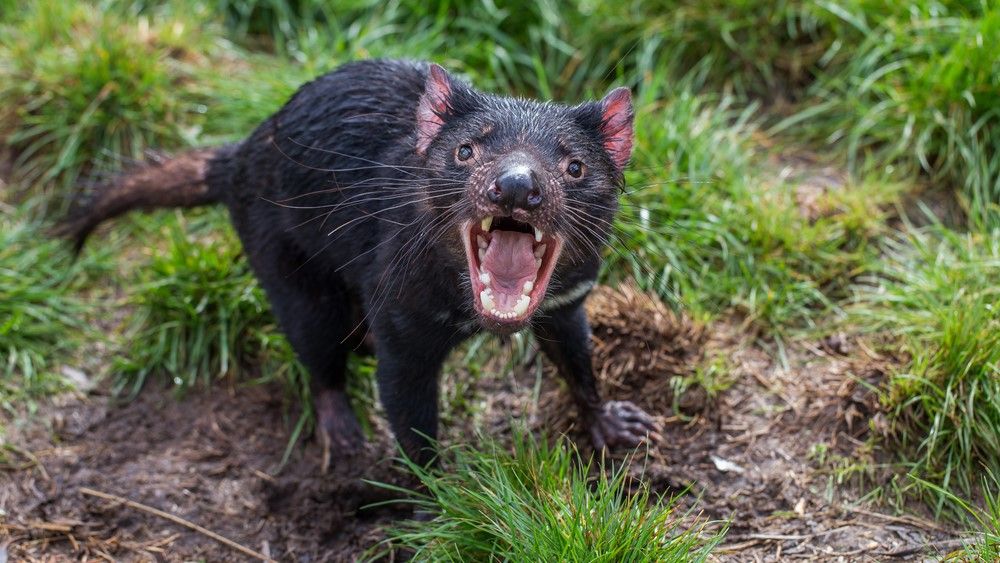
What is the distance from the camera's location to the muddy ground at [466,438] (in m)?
3.41

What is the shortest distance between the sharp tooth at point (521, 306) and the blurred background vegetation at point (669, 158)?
27.7 inches

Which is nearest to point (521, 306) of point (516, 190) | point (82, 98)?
point (516, 190)

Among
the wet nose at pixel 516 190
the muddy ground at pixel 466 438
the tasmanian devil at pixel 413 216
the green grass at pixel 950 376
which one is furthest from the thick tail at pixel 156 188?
the green grass at pixel 950 376

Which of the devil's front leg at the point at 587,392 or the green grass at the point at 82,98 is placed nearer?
the devil's front leg at the point at 587,392

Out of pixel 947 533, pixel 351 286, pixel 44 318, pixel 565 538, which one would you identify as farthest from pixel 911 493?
pixel 44 318

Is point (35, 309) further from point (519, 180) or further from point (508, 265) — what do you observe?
point (519, 180)

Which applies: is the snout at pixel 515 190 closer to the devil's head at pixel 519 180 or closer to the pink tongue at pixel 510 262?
the devil's head at pixel 519 180

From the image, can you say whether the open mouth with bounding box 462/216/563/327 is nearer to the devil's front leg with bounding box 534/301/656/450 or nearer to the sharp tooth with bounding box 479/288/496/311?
the sharp tooth with bounding box 479/288/496/311

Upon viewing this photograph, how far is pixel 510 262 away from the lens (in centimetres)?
291

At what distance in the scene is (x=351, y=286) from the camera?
11.9ft

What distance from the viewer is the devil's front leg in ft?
11.5

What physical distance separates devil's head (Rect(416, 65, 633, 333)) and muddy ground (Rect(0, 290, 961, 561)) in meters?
0.73

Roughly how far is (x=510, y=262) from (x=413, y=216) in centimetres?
41

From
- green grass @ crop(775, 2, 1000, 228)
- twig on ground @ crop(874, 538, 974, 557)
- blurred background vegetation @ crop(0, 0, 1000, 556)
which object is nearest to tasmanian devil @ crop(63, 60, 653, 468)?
blurred background vegetation @ crop(0, 0, 1000, 556)
